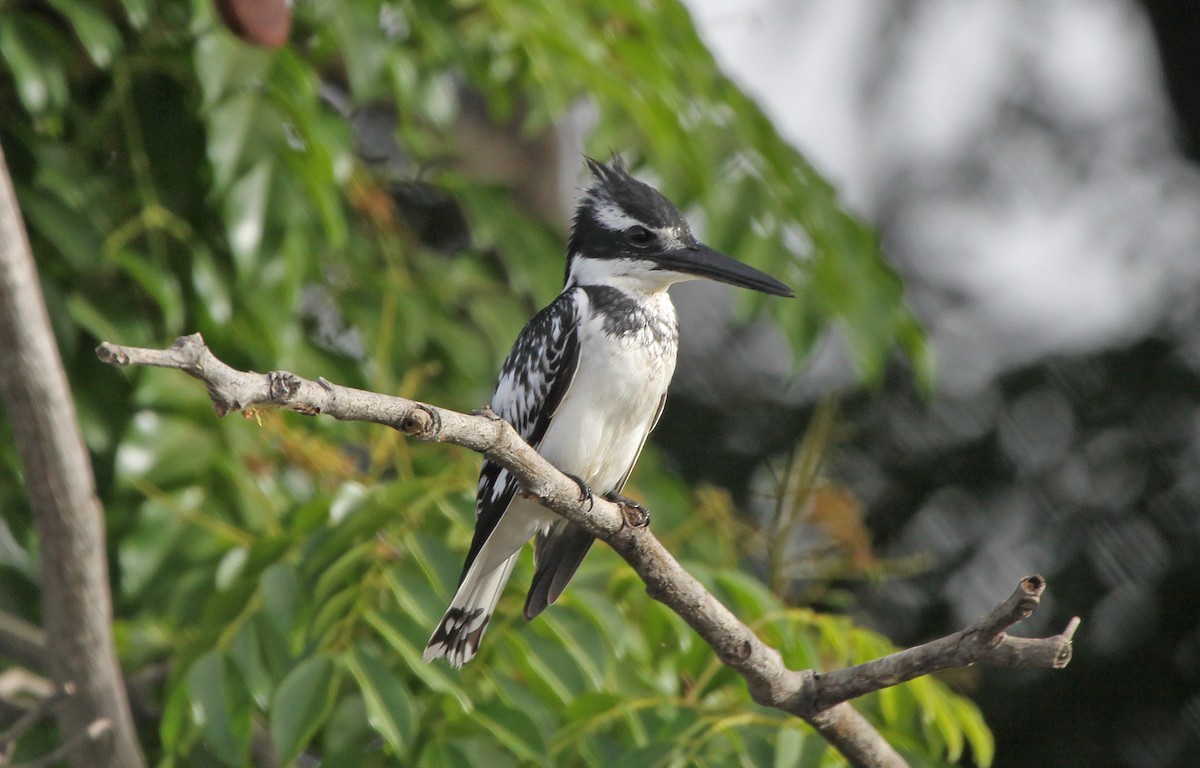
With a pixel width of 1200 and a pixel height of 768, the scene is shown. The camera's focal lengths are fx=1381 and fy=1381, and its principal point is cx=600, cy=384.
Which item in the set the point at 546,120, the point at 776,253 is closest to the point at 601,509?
the point at 776,253

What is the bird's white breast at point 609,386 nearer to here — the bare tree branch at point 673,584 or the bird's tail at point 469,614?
the bird's tail at point 469,614

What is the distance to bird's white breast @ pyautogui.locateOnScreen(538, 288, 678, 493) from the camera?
2.25m

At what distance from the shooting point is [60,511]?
2.00 meters

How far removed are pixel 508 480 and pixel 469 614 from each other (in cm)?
21

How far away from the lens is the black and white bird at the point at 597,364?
2.18 m

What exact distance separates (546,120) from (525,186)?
4.29 ft

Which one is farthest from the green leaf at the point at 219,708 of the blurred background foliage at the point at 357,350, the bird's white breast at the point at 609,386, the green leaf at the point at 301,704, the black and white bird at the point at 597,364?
the bird's white breast at the point at 609,386

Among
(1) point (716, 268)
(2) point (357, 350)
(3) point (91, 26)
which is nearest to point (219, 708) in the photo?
(1) point (716, 268)

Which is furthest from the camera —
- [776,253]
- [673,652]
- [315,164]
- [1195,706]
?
[1195,706]

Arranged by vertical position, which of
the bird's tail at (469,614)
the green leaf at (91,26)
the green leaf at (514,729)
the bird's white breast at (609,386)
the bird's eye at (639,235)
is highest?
the green leaf at (91,26)

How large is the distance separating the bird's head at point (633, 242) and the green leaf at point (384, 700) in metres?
0.80

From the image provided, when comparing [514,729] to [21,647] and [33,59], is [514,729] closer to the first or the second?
[21,647]

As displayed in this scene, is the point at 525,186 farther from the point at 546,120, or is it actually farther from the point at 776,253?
the point at 776,253

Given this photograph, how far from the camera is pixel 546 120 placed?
9.34ft
